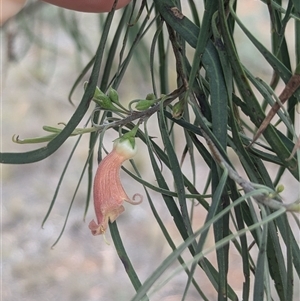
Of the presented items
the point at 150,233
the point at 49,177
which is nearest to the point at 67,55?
the point at 49,177

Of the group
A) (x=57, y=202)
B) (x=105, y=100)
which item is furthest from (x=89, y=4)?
(x=57, y=202)

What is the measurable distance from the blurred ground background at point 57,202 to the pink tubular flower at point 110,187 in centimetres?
41

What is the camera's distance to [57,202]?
2.76ft

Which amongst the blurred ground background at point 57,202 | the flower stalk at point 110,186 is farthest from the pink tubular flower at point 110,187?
the blurred ground background at point 57,202

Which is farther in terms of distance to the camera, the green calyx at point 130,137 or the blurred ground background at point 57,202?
the blurred ground background at point 57,202

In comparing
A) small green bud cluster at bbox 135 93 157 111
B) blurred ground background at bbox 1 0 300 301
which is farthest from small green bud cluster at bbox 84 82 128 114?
blurred ground background at bbox 1 0 300 301

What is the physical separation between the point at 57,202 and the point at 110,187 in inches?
26.5

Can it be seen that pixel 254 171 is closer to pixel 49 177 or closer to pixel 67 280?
pixel 67 280

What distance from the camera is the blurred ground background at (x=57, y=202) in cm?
70

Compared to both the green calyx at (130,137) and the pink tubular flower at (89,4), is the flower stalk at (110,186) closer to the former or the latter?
the green calyx at (130,137)

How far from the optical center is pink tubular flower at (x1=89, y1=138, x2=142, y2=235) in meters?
0.19

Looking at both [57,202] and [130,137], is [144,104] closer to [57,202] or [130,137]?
[130,137]

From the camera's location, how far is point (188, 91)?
17 centimetres

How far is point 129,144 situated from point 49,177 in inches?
27.8
